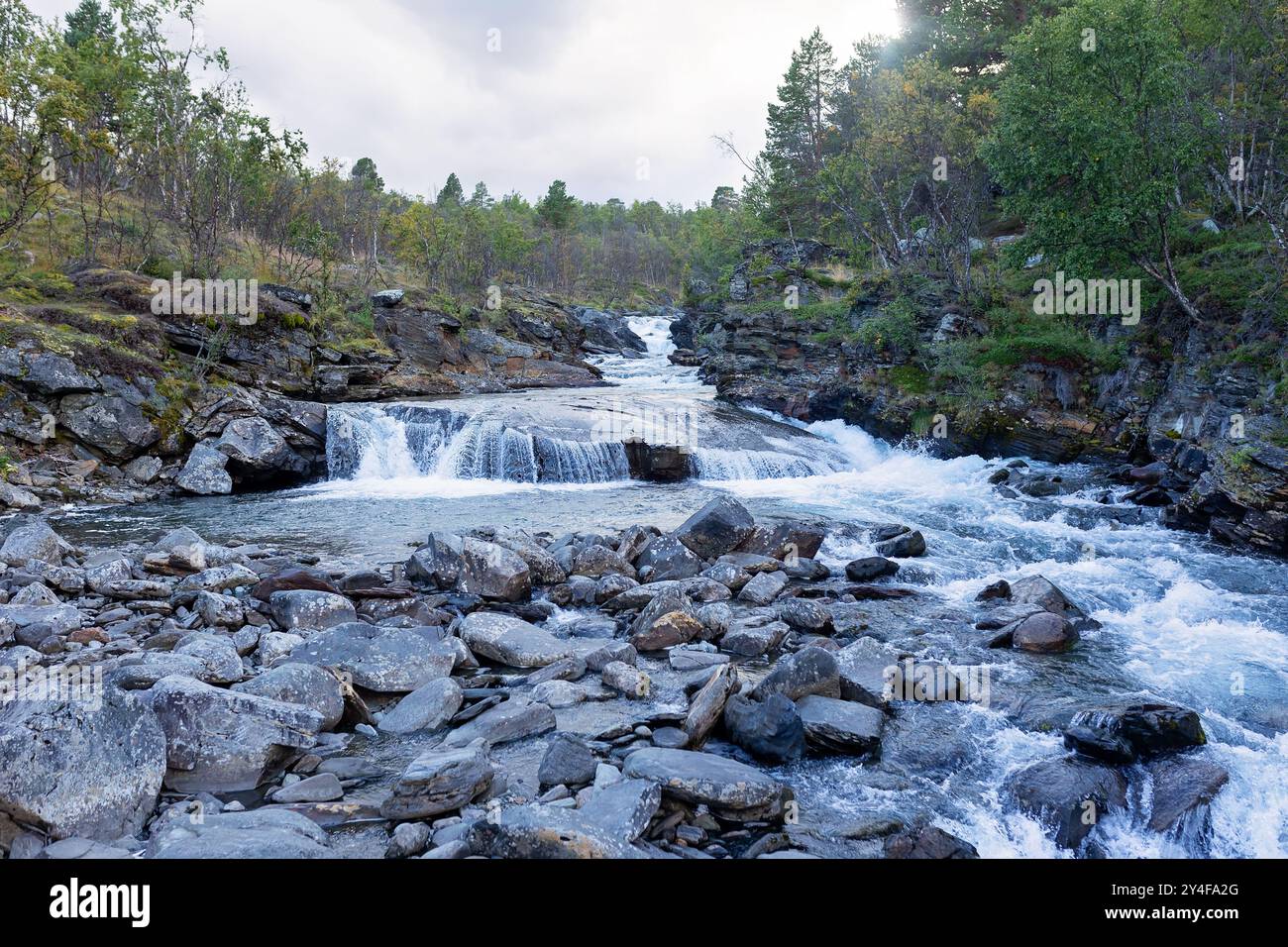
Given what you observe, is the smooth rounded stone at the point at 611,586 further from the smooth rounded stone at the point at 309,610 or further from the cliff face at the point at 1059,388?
the cliff face at the point at 1059,388

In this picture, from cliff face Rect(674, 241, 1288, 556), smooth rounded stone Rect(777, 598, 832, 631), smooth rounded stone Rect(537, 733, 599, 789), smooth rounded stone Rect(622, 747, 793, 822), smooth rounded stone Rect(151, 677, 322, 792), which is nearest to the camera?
smooth rounded stone Rect(622, 747, 793, 822)

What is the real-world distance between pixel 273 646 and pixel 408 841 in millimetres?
4448

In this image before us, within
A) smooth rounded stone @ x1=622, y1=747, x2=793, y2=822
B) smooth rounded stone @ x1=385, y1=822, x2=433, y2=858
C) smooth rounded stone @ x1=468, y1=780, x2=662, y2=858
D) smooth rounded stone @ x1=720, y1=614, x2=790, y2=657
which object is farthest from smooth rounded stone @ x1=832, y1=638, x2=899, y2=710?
smooth rounded stone @ x1=385, y1=822, x2=433, y2=858

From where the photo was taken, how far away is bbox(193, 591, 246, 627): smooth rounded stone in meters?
9.11

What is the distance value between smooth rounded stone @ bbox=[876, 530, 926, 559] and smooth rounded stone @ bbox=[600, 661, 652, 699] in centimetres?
753

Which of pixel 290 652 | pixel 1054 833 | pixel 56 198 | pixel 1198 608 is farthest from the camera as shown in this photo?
pixel 56 198

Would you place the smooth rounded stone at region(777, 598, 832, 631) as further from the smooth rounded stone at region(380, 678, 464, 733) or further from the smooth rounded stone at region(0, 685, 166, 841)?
the smooth rounded stone at region(0, 685, 166, 841)

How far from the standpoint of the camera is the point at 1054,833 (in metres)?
5.65

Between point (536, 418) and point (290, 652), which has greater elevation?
point (536, 418)

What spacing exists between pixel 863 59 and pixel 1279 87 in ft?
94.2
